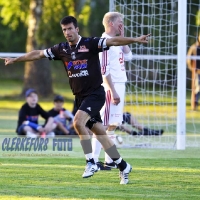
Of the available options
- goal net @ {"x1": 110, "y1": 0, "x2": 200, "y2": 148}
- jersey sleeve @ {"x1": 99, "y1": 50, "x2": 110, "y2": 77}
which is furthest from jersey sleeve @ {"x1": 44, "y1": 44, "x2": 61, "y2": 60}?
goal net @ {"x1": 110, "y1": 0, "x2": 200, "y2": 148}

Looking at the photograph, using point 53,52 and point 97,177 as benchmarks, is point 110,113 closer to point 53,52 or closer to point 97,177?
point 97,177

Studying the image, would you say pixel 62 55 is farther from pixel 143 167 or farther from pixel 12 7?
pixel 12 7

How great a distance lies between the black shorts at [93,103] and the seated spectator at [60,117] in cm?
625

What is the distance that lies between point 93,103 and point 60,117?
269 inches

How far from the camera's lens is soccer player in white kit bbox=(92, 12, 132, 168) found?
967cm

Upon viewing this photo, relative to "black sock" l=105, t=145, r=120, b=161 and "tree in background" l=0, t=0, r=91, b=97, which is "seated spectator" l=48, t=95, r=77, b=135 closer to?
"black sock" l=105, t=145, r=120, b=161

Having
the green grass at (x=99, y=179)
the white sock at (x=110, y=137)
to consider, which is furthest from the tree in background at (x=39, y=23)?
the white sock at (x=110, y=137)

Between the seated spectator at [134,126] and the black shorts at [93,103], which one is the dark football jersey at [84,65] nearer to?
the black shorts at [93,103]

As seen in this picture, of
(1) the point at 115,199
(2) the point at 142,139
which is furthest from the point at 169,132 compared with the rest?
(1) the point at 115,199

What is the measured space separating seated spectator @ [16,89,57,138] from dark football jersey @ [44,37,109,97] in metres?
5.76

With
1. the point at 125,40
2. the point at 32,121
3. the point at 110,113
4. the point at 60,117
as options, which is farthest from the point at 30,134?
the point at 125,40

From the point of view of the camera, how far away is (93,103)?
8578mm

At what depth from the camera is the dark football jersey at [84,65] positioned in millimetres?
8586

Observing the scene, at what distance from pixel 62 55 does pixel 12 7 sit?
2096 cm
